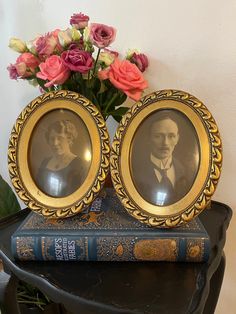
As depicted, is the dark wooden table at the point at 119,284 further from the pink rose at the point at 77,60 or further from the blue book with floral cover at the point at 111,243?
the pink rose at the point at 77,60

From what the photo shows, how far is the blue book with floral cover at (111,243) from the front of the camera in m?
0.50

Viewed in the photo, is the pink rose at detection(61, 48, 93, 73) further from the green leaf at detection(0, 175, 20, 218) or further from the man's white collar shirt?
the green leaf at detection(0, 175, 20, 218)

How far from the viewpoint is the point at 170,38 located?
2.32 ft

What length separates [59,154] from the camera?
0.57 m

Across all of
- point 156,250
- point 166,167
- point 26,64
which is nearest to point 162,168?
point 166,167

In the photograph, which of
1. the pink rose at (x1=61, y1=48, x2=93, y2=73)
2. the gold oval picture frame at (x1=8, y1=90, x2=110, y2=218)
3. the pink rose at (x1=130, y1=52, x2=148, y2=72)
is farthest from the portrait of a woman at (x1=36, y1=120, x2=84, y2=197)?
the pink rose at (x1=130, y1=52, x2=148, y2=72)

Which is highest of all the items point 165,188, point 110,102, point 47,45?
point 47,45

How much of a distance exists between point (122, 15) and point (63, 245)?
536 mm

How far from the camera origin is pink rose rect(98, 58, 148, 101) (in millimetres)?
616

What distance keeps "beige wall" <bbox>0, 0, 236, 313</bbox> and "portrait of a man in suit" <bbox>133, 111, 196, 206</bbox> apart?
23 centimetres

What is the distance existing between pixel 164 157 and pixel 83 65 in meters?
0.23

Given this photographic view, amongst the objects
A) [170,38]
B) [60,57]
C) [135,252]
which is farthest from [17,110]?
[135,252]

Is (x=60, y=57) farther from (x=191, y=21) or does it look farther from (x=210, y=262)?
(x=210, y=262)

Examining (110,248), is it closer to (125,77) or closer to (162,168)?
(162,168)
